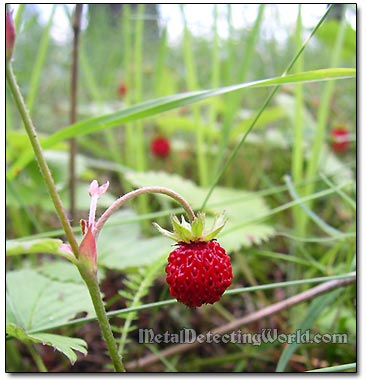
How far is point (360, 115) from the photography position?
78 cm

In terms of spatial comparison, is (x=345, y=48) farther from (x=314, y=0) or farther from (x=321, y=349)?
(x=321, y=349)

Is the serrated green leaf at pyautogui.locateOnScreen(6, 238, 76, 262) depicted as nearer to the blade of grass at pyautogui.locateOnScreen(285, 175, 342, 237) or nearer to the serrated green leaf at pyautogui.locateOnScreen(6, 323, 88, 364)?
the serrated green leaf at pyautogui.locateOnScreen(6, 323, 88, 364)

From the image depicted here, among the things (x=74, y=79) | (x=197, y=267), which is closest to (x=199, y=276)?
(x=197, y=267)

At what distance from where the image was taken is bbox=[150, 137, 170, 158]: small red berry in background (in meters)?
1.39

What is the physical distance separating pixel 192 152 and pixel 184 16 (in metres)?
0.53

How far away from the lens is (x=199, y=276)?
46cm

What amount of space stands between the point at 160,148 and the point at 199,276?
37.1 inches

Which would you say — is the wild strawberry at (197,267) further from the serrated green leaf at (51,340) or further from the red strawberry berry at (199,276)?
the serrated green leaf at (51,340)

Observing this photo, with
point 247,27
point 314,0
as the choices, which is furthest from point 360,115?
point 247,27

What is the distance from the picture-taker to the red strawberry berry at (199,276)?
1.52 ft

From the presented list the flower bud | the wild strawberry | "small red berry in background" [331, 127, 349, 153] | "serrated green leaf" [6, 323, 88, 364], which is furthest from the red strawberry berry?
"small red berry in background" [331, 127, 349, 153]

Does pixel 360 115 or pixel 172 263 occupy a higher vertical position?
pixel 360 115

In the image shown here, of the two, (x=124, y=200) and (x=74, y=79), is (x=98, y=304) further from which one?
(x=74, y=79)

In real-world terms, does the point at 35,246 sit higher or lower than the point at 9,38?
lower
